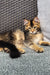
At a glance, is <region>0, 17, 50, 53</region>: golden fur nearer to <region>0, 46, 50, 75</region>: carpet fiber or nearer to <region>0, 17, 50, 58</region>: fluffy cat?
<region>0, 17, 50, 58</region>: fluffy cat

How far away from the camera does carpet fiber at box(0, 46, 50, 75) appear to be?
822 millimetres

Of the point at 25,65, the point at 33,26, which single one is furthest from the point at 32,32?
the point at 25,65

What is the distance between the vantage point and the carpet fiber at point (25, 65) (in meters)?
0.82

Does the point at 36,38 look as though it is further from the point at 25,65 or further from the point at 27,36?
the point at 25,65

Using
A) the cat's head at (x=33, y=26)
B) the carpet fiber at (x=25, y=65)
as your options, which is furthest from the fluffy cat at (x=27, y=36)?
the carpet fiber at (x=25, y=65)

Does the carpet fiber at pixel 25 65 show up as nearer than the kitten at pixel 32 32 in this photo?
Yes

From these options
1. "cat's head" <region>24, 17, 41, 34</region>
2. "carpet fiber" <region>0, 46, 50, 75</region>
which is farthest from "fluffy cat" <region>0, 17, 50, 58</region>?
"carpet fiber" <region>0, 46, 50, 75</region>

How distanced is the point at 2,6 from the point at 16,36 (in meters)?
0.31

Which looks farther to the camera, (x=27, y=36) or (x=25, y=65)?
(x=27, y=36)

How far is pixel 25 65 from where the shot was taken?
2.80 ft

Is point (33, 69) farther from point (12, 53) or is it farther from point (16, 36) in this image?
point (16, 36)

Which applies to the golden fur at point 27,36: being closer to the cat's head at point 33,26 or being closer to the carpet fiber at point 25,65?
the cat's head at point 33,26

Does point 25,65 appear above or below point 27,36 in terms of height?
above

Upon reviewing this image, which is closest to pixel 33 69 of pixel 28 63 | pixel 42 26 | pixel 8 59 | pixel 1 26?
pixel 28 63
